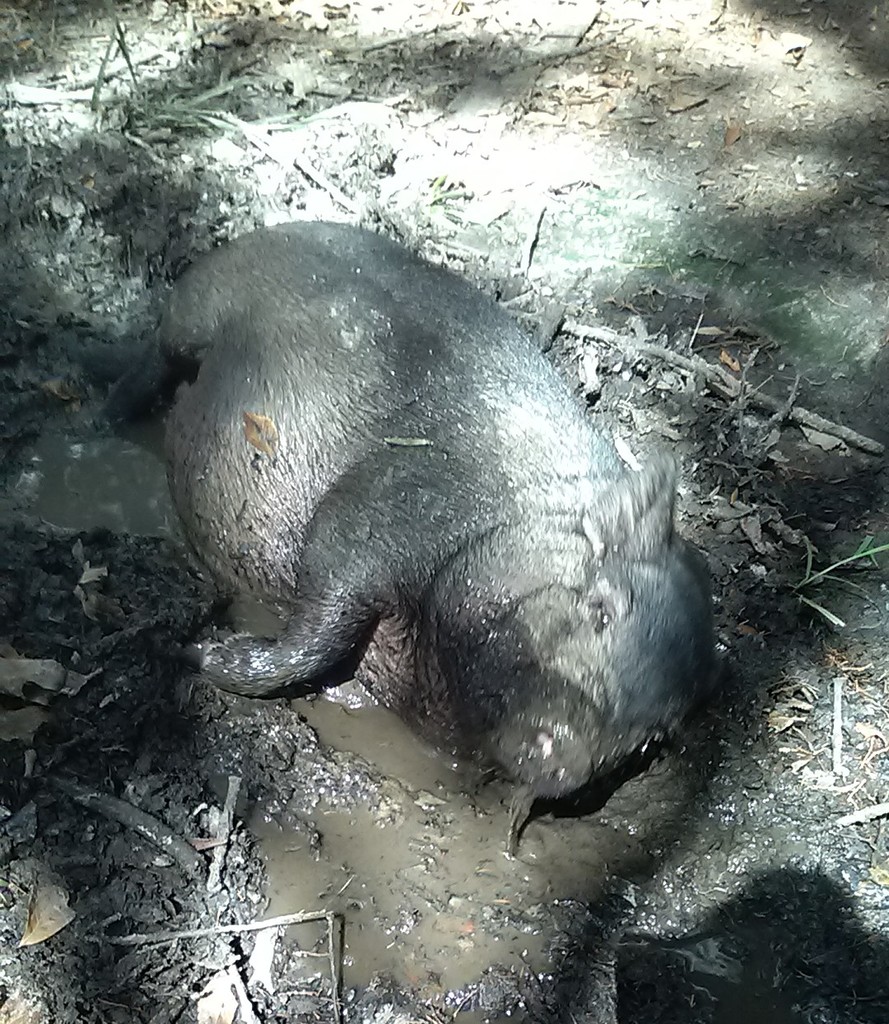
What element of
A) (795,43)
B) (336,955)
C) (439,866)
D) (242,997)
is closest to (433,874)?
(439,866)

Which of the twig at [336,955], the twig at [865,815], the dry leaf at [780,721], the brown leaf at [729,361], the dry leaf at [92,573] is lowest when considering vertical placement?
the twig at [865,815]

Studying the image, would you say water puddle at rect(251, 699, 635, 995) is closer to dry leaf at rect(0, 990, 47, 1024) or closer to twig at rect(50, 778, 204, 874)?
A: twig at rect(50, 778, 204, 874)

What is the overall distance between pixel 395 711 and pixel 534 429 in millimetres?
1035

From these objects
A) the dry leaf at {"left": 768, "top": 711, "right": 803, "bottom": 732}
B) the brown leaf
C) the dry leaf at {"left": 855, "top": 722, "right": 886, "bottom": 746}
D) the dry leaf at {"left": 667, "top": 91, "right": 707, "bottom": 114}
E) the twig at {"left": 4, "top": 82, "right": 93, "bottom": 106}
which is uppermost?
the twig at {"left": 4, "top": 82, "right": 93, "bottom": 106}

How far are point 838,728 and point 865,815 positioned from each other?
0.30m

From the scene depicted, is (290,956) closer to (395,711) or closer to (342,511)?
(395,711)

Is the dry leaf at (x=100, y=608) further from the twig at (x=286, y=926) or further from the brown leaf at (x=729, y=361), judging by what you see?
the brown leaf at (x=729, y=361)

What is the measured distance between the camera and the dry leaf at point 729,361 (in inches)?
182

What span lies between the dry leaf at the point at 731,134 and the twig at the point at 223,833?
15.0 feet

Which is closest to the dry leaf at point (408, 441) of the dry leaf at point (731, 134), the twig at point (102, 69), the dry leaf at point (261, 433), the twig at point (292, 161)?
the dry leaf at point (261, 433)

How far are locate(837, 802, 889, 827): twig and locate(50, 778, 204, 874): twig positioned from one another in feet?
6.35

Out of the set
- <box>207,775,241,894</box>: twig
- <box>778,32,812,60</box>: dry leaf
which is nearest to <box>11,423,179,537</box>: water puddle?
<box>207,775,241,894</box>: twig

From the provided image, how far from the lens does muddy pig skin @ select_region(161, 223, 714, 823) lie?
110 inches

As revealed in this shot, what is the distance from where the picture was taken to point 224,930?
2.81 meters
